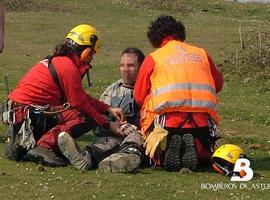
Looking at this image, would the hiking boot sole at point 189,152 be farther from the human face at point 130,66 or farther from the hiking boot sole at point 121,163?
the human face at point 130,66

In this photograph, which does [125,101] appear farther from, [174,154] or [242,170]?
[242,170]

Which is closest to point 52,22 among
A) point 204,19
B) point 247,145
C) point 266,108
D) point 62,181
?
point 204,19

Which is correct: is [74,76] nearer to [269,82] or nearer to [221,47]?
[269,82]

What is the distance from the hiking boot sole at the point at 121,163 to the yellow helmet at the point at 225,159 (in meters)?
0.78

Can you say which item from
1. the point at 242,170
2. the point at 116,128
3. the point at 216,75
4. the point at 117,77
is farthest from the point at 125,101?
the point at 117,77

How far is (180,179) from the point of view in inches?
291

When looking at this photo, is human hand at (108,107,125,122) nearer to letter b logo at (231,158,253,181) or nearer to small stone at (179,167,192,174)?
small stone at (179,167,192,174)

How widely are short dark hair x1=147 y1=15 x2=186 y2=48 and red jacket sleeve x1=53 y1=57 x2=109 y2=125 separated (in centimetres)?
89

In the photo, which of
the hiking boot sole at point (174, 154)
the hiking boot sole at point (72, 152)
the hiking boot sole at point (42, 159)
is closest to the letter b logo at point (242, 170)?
the hiking boot sole at point (174, 154)

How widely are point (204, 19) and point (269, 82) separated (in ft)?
64.2

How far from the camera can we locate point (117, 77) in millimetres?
17219

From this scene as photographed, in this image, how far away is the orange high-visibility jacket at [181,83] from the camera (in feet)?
25.1

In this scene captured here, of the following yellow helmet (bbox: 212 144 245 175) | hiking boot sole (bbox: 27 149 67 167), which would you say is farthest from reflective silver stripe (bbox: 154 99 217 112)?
hiking boot sole (bbox: 27 149 67 167)

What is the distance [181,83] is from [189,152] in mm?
690
